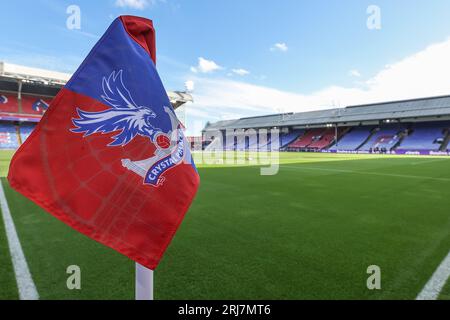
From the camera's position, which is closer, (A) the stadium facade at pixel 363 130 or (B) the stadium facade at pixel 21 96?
(B) the stadium facade at pixel 21 96

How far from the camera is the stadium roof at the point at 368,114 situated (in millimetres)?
38531

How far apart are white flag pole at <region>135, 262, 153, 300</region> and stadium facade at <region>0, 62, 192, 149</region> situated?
130ft

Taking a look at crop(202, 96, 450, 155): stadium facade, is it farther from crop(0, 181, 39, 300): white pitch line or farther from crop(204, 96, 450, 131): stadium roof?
crop(0, 181, 39, 300): white pitch line

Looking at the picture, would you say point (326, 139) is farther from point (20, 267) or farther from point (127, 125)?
point (127, 125)

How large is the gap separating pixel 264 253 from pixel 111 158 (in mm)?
2381

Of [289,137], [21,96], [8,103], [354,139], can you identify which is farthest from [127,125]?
[289,137]

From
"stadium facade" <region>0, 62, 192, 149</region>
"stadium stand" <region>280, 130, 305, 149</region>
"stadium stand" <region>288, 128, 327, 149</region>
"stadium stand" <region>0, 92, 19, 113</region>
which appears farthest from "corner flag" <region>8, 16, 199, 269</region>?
"stadium stand" <region>280, 130, 305, 149</region>

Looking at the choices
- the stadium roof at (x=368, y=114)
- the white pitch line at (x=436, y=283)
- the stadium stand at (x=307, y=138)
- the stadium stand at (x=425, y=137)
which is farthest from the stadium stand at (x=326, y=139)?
the white pitch line at (x=436, y=283)

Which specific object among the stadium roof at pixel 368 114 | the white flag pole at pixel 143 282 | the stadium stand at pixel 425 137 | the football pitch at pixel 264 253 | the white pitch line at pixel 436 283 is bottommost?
the white pitch line at pixel 436 283

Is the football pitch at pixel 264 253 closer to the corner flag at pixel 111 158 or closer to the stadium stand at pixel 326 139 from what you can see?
the corner flag at pixel 111 158

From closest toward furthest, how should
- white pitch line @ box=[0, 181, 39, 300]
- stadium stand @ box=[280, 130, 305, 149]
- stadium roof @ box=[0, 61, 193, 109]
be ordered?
white pitch line @ box=[0, 181, 39, 300] < stadium roof @ box=[0, 61, 193, 109] < stadium stand @ box=[280, 130, 305, 149]

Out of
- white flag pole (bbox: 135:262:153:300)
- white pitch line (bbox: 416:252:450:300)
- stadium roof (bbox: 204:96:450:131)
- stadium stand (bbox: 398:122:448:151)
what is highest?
stadium roof (bbox: 204:96:450:131)

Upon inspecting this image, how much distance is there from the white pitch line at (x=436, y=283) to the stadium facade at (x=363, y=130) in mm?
38821

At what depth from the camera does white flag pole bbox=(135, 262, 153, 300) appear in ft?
4.82
